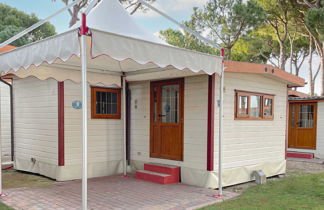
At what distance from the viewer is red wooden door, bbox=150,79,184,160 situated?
5.84 meters

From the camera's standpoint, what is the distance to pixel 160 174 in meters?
5.74

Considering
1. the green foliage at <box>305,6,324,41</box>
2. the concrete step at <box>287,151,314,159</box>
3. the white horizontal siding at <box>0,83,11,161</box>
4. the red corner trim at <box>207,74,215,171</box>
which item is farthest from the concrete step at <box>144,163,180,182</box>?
the green foliage at <box>305,6,324,41</box>

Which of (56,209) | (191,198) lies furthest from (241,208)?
(56,209)

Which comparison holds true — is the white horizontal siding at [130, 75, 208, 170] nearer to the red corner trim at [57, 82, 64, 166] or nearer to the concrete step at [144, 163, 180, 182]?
the concrete step at [144, 163, 180, 182]

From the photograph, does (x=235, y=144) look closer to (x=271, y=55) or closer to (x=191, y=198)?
(x=191, y=198)

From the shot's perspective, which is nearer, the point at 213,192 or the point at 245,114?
the point at 213,192

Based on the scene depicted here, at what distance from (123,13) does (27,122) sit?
12.9 feet

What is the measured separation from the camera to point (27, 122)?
6.66m

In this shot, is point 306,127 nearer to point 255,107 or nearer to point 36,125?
point 255,107

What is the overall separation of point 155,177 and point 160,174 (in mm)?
118

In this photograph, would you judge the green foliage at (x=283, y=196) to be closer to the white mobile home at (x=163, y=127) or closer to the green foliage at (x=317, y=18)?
the white mobile home at (x=163, y=127)

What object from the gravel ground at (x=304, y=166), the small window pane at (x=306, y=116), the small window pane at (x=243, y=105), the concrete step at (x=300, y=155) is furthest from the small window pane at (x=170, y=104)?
the small window pane at (x=306, y=116)

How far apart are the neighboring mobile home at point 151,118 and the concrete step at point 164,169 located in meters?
0.13

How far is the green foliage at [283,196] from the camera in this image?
4.27 m
